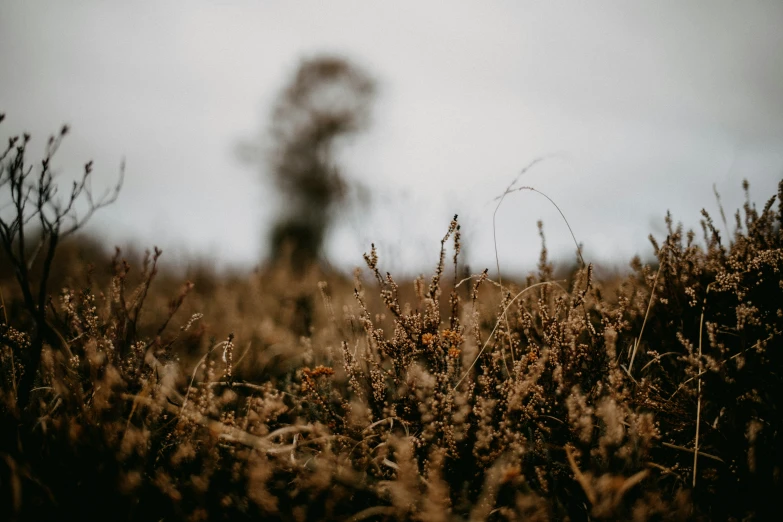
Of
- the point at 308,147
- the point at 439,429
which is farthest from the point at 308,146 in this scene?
the point at 439,429

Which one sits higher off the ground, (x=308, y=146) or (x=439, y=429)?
(x=308, y=146)

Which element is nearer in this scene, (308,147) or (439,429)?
(439,429)

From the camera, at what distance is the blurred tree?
48.7 feet

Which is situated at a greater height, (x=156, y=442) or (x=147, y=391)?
(x=147, y=391)

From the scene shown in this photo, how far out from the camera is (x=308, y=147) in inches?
595

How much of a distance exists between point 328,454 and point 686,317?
173 centimetres

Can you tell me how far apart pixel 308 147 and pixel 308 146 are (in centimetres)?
4

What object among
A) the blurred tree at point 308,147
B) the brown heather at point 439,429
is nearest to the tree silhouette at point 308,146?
the blurred tree at point 308,147

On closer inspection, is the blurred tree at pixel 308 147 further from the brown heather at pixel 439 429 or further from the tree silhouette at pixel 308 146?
the brown heather at pixel 439 429

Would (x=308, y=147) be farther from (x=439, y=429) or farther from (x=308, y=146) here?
(x=439, y=429)

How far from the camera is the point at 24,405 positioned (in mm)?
1308

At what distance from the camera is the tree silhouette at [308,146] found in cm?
1484

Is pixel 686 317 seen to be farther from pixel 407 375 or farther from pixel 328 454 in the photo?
pixel 328 454

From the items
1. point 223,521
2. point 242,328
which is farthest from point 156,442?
point 242,328
